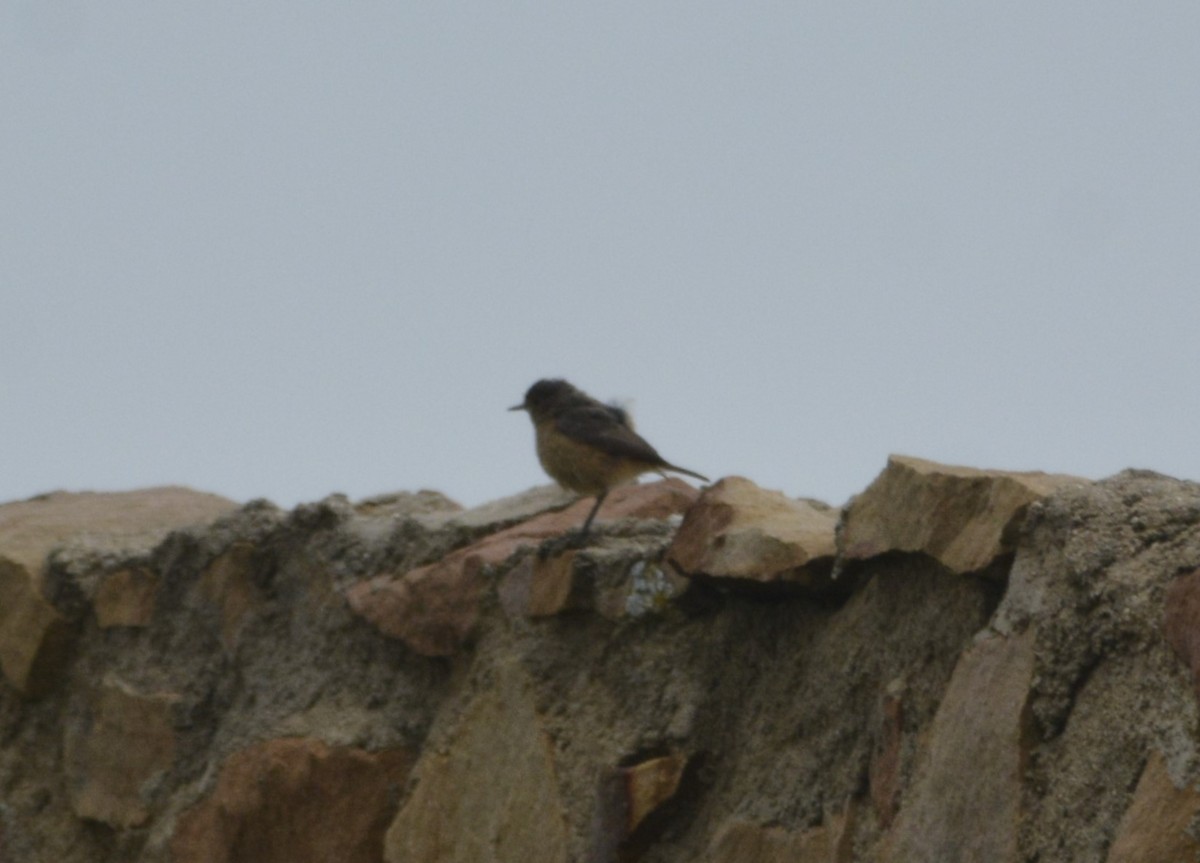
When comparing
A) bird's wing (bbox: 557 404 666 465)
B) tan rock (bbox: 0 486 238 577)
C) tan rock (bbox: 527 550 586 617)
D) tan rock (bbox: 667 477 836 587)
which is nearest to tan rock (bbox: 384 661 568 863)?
tan rock (bbox: 527 550 586 617)

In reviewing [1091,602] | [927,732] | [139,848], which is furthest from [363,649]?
[1091,602]

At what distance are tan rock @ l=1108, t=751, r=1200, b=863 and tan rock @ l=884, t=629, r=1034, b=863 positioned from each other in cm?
19

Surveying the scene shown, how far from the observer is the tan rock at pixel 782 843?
7.70 feet

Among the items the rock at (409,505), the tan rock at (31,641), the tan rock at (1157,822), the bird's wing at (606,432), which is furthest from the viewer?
the bird's wing at (606,432)

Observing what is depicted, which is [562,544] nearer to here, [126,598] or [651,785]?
[651,785]

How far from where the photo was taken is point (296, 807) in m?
3.15

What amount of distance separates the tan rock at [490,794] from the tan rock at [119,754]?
0.69 meters

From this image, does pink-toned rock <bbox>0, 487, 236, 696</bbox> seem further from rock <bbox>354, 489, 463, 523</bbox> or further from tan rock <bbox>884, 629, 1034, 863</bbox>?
tan rock <bbox>884, 629, 1034, 863</bbox>

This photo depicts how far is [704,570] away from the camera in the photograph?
270 cm

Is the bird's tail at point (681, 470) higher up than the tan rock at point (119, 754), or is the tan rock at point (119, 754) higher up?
the bird's tail at point (681, 470)

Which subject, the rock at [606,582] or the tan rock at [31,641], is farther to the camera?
the tan rock at [31,641]

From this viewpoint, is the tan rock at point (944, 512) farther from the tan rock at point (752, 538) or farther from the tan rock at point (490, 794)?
the tan rock at point (490, 794)

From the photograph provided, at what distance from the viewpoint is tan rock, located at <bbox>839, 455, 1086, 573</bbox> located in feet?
7.38

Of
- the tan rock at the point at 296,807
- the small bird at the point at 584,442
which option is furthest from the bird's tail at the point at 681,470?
the tan rock at the point at 296,807
